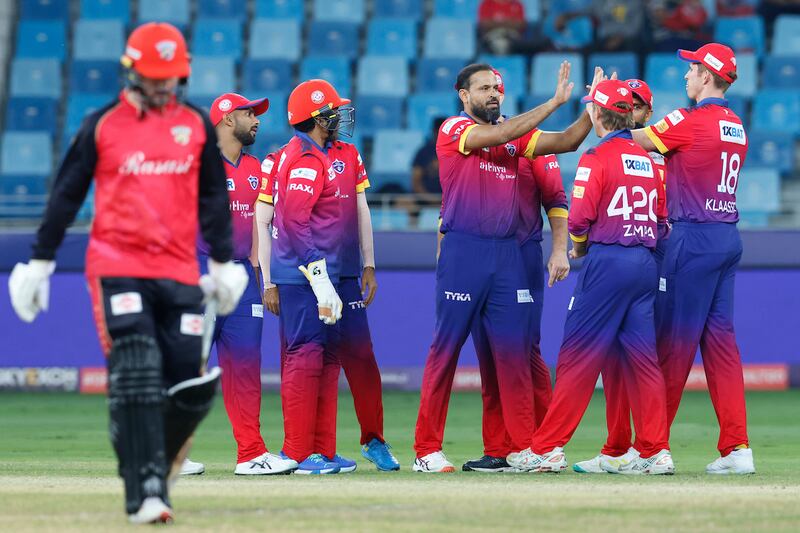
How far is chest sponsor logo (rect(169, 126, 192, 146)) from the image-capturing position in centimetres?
611

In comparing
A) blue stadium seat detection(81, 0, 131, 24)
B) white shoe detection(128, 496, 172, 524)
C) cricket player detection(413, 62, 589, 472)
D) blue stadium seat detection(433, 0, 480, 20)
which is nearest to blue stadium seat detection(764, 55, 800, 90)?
blue stadium seat detection(433, 0, 480, 20)

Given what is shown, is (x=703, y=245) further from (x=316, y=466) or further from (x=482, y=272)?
(x=316, y=466)

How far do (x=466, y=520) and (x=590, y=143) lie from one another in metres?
11.8

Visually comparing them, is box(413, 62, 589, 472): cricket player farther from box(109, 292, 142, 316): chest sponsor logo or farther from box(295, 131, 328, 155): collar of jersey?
box(109, 292, 142, 316): chest sponsor logo

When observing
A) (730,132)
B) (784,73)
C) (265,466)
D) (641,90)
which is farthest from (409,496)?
(784,73)

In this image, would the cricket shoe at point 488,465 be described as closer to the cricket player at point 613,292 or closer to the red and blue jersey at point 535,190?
the cricket player at point 613,292

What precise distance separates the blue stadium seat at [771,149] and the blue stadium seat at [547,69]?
242 cm

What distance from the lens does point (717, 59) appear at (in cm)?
884

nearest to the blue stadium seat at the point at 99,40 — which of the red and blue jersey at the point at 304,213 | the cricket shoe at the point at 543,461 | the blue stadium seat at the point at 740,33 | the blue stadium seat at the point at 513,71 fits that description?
the blue stadium seat at the point at 513,71

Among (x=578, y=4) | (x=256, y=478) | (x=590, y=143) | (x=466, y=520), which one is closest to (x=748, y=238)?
(x=590, y=143)

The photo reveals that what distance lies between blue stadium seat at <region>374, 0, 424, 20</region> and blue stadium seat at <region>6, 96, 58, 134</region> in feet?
15.9

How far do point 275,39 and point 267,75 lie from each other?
1031mm

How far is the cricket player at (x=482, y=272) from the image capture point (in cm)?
873

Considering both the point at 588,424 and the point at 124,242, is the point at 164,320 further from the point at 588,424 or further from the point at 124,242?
the point at 588,424
